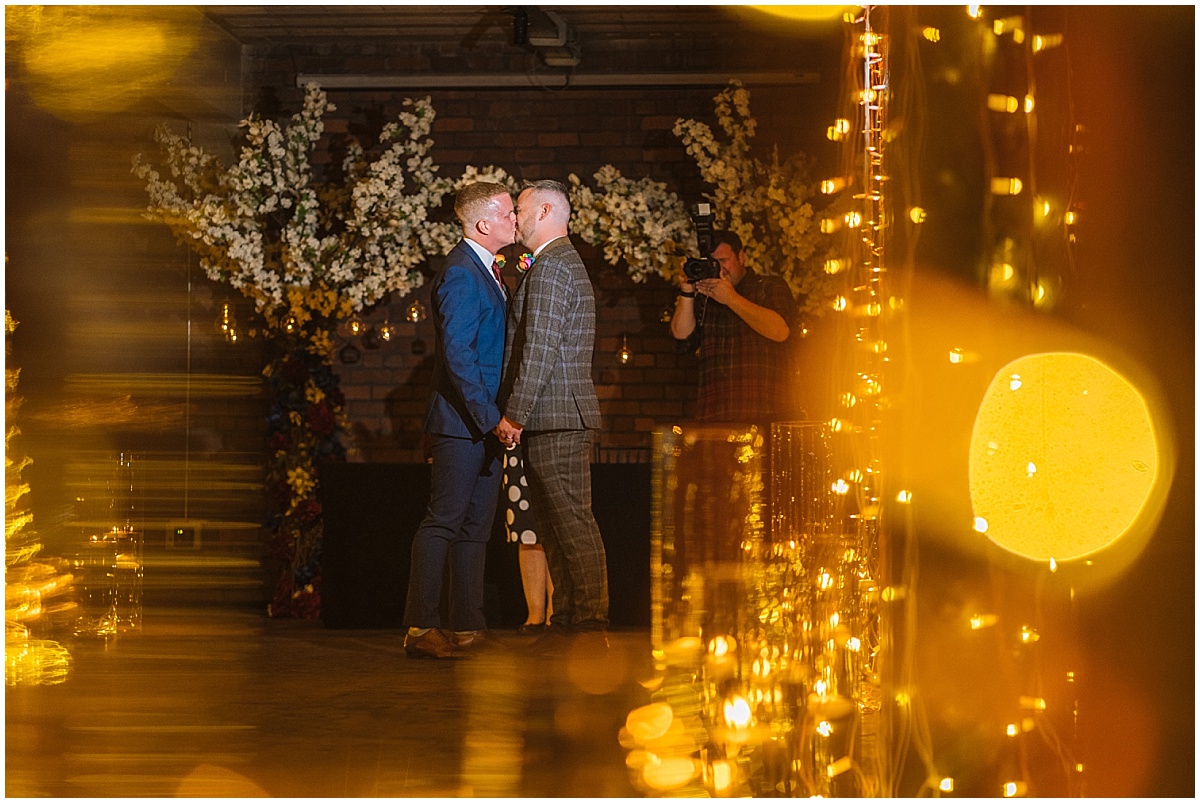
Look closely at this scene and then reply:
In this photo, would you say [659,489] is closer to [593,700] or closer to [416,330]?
[593,700]

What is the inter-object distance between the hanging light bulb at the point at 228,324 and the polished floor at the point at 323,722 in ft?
4.86

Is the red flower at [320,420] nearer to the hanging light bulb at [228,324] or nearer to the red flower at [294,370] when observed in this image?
the red flower at [294,370]

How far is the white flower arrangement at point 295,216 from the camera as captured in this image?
16.3ft

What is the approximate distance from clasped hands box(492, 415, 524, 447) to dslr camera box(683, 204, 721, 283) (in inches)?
39.3

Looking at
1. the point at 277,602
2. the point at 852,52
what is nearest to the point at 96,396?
the point at 277,602

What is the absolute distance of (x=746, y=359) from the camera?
4242 mm

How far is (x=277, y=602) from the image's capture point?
16.4 ft

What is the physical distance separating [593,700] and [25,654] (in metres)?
2.01

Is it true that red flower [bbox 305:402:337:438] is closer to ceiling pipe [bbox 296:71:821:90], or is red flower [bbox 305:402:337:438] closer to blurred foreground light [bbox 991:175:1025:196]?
ceiling pipe [bbox 296:71:821:90]

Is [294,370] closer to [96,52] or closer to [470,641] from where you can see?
[96,52]

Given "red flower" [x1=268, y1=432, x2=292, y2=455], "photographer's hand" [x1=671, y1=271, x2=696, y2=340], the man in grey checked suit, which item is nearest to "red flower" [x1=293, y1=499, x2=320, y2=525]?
"red flower" [x1=268, y1=432, x2=292, y2=455]

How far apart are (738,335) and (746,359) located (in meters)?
0.09

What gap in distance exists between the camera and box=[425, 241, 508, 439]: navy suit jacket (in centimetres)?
368

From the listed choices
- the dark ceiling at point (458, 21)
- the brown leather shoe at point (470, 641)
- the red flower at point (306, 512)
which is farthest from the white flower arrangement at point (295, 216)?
the brown leather shoe at point (470, 641)
